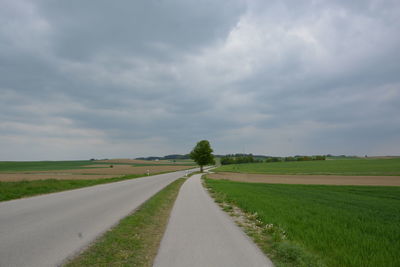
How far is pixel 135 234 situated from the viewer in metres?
5.90

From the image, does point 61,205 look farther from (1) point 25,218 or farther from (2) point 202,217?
(2) point 202,217

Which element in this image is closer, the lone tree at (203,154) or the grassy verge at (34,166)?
the lone tree at (203,154)

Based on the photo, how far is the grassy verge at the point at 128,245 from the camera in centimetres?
415

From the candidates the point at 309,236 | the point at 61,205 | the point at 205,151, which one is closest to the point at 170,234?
the point at 309,236

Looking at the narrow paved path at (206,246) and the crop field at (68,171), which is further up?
the narrow paved path at (206,246)

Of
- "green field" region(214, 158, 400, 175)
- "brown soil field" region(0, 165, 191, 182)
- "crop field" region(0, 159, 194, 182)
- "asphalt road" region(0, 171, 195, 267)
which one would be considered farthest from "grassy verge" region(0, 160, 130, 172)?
"asphalt road" region(0, 171, 195, 267)

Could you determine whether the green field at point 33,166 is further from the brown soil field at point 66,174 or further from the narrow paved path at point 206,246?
the narrow paved path at point 206,246

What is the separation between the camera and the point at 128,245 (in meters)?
5.03

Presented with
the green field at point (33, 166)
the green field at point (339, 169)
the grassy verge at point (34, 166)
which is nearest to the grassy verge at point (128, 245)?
the green field at point (339, 169)

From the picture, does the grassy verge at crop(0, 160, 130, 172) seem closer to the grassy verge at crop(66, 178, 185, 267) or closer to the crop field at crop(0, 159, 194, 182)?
the crop field at crop(0, 159, 194, 182)

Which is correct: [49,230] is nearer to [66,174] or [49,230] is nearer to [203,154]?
[66,174]

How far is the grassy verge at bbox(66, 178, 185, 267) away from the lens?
4148 mm

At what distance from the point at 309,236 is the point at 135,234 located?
4.84m

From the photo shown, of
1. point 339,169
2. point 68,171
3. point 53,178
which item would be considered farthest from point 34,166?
point 339,169
